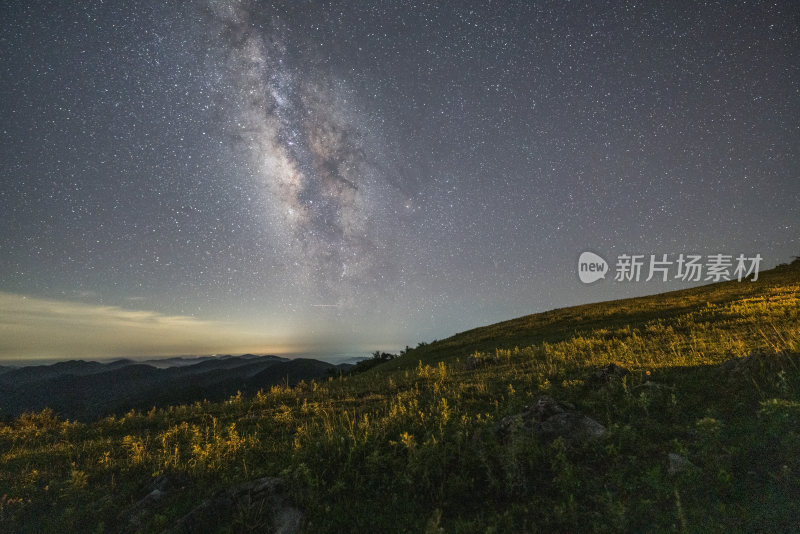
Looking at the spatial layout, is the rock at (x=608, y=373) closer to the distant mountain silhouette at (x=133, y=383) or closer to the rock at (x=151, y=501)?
the rock at (x=151, y=501)

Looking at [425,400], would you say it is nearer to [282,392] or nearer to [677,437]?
[677,437]

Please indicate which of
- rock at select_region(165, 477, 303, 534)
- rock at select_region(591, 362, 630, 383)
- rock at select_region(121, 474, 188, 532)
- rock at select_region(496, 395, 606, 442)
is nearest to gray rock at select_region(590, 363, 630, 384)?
rock at select_region(591, 362, 630, 383)

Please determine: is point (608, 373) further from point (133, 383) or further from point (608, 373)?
point (133, 383)

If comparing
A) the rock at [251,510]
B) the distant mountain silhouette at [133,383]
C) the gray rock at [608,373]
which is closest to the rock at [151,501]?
the rock at [251,510]

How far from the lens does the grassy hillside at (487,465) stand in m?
4.69

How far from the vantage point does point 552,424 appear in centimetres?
665

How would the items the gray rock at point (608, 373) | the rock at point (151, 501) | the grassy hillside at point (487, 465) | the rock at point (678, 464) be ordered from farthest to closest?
the gray rock at point (608, 373) → the rock at point (151, 501) → the rock at point (678, 464) → the grassy hillside at point (487, 465)

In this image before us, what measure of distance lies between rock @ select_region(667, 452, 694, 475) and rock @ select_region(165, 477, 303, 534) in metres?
5.35

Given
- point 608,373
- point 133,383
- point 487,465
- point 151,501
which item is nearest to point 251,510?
point 151,501

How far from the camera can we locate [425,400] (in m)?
9.90

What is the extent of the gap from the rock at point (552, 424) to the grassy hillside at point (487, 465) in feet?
0.18

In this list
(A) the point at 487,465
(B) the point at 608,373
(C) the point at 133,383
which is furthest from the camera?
(C) the point at 133,383

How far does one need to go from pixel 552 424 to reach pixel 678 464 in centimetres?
188

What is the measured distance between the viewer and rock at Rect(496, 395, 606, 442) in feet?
20.9
